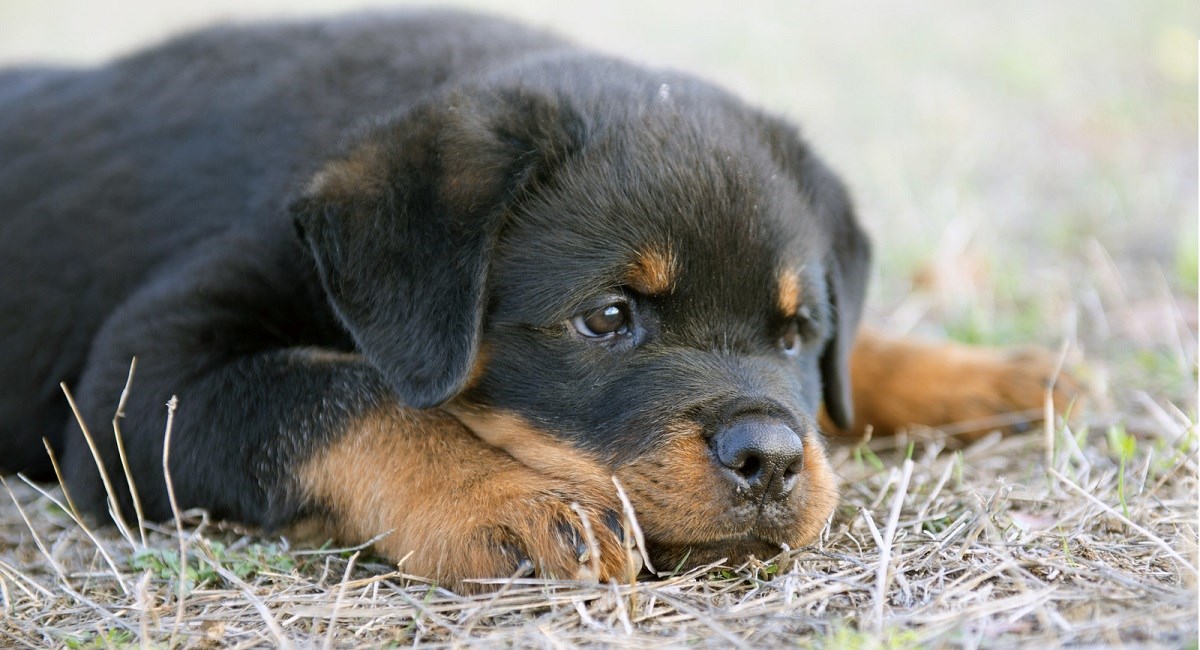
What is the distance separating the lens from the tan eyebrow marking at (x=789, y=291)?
11.3ft

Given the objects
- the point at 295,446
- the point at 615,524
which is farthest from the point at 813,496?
the point at 295,446

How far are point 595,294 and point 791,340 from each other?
0.79 metres

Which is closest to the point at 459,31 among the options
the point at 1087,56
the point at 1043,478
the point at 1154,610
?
the point at 1043,478

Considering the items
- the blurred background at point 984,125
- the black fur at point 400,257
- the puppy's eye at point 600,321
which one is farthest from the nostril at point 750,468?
the blurred background at point 984,125

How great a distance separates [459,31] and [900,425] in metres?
2.28

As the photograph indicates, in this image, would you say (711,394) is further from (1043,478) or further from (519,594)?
(1043,478)

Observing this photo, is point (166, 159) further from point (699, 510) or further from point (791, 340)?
point (699, 510)

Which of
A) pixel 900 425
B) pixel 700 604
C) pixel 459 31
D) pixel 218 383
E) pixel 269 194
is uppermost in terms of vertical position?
pixel 459 31

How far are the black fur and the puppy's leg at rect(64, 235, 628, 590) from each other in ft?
0.04

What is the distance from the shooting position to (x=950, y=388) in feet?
15.5

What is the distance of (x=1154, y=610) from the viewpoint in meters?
2.61

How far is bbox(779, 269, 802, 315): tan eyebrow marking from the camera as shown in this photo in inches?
135

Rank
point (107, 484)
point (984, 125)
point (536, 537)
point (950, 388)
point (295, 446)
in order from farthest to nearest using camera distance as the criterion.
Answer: point (984, 125), point (950, 388), point (107, 484), point (295, 446), point (536, 537)

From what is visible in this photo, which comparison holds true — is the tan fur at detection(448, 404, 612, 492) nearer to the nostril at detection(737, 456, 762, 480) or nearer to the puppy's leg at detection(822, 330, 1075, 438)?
the nostril at detection(737, 456, 762, 480)
